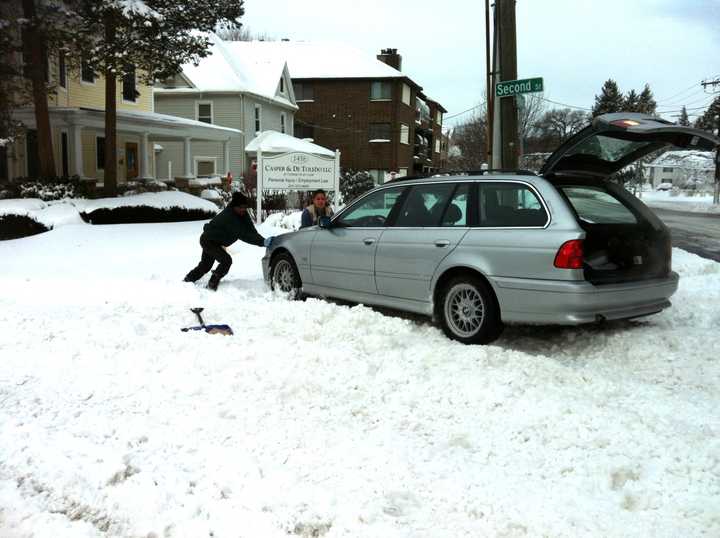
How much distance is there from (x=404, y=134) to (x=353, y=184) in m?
14.7

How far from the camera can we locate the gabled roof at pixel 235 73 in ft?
119

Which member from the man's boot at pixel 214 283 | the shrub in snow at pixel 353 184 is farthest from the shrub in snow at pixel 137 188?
the man's boot at pixel 214 283

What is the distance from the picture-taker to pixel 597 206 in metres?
5.96

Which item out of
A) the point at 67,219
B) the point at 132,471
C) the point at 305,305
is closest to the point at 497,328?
the point at 305,305

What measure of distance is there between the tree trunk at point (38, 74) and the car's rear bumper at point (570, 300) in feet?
52.3

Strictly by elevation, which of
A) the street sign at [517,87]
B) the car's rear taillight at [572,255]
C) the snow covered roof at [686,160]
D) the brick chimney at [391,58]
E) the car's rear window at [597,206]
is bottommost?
the car's rear taillight at [572,255]

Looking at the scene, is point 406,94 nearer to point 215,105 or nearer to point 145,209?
point 215,105

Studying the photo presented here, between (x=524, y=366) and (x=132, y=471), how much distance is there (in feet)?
9.76

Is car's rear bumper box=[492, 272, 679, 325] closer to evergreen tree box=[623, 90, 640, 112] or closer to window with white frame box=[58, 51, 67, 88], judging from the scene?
window with white frame box=[58, 51, 67, 88]

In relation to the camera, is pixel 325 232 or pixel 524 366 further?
pixel 325 232

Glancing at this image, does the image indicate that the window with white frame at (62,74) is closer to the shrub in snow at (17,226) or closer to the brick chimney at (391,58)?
the shrub in snow at (17,226)

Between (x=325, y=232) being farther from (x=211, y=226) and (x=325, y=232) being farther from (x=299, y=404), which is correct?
(x=299, y=404)

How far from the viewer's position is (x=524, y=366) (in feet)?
16.8

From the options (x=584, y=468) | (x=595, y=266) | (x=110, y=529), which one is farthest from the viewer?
(x=595, y=266)
